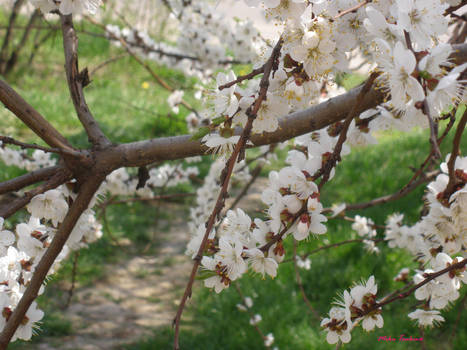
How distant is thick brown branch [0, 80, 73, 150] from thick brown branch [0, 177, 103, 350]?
13cm

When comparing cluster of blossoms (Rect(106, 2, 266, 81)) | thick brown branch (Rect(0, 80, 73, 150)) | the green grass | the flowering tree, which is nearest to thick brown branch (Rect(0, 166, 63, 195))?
the flowering tree

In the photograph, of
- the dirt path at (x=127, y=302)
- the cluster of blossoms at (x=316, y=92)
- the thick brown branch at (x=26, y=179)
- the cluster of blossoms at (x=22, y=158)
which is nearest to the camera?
the cluster of blossoms at (x=316, y=92)

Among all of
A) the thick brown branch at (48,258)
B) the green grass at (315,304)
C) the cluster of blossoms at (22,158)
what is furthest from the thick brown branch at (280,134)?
the cluster of blossoms at (22,158)

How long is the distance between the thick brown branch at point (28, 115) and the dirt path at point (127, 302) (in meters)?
1.60

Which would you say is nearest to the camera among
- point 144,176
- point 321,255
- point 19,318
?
point 19,318

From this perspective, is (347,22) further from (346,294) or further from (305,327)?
(305,327)

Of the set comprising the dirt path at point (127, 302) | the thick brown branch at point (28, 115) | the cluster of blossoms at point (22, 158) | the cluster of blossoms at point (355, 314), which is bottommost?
the cluster of blossoms at point (355, 314)

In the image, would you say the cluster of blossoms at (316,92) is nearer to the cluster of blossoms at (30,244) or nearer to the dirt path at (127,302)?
the cluster of blossoms at (30,244)

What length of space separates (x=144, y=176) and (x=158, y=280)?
6.26 ft

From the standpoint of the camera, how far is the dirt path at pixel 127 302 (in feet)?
8.53

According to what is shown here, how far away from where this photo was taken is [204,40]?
363 cm

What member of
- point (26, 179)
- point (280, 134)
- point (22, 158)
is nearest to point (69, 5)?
point (26, 179)

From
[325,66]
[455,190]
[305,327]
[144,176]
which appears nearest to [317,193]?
[325,66]

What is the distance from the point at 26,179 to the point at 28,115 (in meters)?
0.17
